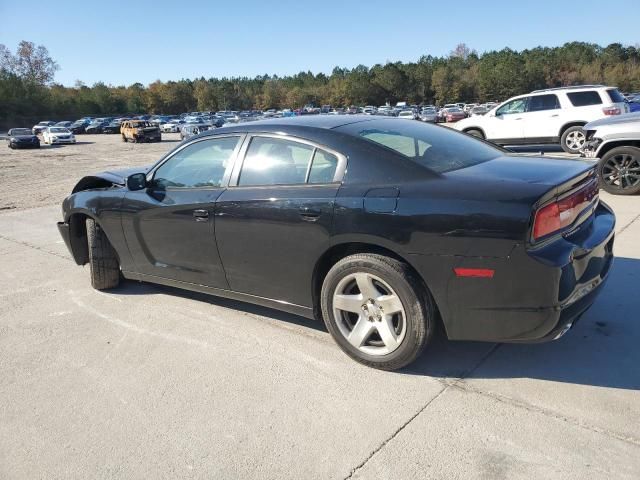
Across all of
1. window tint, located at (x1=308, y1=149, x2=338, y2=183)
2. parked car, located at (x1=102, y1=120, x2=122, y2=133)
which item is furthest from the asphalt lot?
parked car, located at (x1=102, y1=120, x2=122, y2=133)

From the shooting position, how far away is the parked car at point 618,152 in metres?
7.57

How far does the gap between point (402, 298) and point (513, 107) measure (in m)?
12.8

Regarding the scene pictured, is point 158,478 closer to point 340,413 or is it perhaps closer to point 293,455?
point 293,455

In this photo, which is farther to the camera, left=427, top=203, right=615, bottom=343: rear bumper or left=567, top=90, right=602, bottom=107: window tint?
left=567, top=90, right=602, bottom=107: window tint

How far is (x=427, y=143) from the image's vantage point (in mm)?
3455

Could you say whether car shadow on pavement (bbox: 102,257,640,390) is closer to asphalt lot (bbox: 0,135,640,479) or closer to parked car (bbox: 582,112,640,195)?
asphalt lot (bbox: 0,135,640,479)

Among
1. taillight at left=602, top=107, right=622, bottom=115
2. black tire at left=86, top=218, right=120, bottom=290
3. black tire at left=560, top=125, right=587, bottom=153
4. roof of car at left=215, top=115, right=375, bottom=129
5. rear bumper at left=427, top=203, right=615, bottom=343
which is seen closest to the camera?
rear bumper at left=427, top=203, right=615, bottom=343

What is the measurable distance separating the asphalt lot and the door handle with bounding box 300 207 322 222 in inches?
37.0

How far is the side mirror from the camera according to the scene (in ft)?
13.6

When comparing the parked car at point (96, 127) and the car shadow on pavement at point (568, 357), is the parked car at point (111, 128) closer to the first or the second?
the parked car at point (96, 127)

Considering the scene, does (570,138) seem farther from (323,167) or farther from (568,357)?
(323,167)

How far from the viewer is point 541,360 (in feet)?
10.1

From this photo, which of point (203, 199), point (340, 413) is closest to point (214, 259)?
point (203, 199)

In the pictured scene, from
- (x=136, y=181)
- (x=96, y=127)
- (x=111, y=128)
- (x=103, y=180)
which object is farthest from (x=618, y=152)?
(x=96, y=127)
